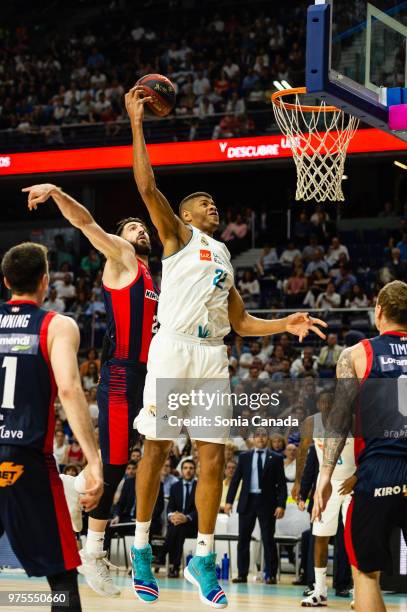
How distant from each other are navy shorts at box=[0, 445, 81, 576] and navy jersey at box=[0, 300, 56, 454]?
0.31ft

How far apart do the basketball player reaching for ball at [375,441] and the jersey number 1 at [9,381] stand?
1970mm

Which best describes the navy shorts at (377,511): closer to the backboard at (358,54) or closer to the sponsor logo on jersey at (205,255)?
the sponsor logo on jersey at (205,255)

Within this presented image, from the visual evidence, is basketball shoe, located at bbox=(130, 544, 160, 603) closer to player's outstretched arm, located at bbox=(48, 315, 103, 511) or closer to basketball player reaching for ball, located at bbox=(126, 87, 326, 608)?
basketball player reaching for ball, located at bbox=(126, 87, 326, 608)

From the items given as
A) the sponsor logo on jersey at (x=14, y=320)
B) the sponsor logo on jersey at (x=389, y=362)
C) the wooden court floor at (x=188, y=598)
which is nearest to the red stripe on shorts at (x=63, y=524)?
the sponsor logo on jersey at (x=14, y=320)

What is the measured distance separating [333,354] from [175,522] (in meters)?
4.43

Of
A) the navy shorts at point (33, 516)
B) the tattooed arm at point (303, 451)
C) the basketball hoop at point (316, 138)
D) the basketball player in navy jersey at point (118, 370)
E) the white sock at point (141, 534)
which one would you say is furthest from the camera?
the tattooed arm at point (303, 451)

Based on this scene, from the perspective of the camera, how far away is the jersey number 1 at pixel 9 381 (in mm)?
5105

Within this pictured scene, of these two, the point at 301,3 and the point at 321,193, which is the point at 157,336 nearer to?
the point at 321,193

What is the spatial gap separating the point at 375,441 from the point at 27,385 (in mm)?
2055

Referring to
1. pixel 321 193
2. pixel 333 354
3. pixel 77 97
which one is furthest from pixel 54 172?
pixel 321 193

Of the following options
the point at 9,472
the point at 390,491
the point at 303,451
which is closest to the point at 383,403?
the point at 390,491

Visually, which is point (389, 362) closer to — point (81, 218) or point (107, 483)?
point (81, 218)

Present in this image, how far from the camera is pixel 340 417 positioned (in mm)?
5941

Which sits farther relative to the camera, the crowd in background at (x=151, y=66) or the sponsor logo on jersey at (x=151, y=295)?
the crowd in background at (x=151, y=66)
